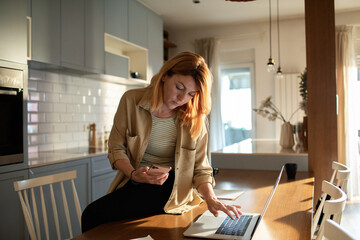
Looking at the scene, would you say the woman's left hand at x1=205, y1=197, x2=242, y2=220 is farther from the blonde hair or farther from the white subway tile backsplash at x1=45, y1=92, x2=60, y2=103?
the white subway tile backsplash at x1=45, y1=92, x2=60, y2=103

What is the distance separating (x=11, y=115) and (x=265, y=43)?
14.7 feet

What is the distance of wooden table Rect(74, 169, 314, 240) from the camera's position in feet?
3.91

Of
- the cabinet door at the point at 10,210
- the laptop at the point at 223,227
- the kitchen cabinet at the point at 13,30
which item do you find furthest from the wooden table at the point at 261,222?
the kitchen cabinet at the point at 13,30

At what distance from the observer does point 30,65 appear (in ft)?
10.6

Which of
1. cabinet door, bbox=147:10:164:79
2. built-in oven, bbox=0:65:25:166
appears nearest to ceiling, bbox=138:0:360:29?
cabinet door, bbox=147:10:164:79

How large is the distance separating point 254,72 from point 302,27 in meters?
1.07

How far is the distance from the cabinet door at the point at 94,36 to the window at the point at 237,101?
284cm

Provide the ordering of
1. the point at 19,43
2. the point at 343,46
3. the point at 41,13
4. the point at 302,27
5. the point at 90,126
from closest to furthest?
the point at 19,43
the point at 41,13
the point at 90,126
the point at 343,46
the point at 302,27

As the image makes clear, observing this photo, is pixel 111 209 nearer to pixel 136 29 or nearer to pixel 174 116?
pixel 174 116

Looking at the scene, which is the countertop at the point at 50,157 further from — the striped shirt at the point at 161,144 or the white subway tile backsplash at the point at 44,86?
the striped shirt at the point at 161,144

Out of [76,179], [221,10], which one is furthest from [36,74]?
[221,10]

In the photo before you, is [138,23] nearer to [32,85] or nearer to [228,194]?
[32,85]

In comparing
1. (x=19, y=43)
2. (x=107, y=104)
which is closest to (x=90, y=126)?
(x=107, y=104)

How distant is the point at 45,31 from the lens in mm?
3104
